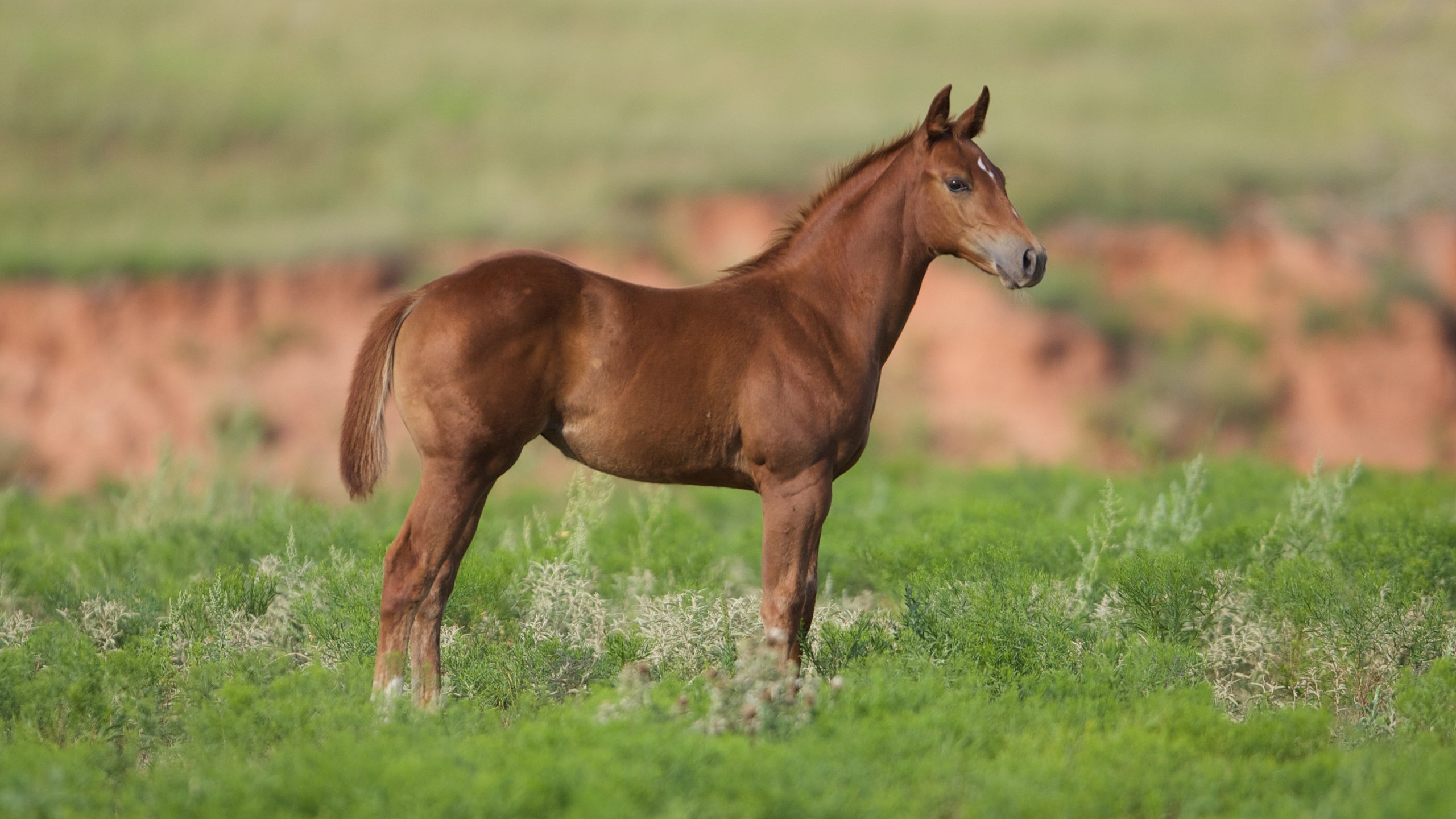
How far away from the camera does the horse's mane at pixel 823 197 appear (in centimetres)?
584

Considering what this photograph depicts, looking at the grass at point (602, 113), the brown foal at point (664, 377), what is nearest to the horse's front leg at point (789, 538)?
the brown foal at point (664, 377)

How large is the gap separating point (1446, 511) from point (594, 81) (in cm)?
1902

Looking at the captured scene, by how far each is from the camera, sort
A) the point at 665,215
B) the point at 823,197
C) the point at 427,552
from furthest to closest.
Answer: the point at 665,215 → the point at 823,197 → the point at 427,552

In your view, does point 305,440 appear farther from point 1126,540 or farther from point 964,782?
point 964,782

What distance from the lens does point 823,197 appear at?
593 centimetres

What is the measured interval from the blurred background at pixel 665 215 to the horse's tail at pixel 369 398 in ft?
31.2

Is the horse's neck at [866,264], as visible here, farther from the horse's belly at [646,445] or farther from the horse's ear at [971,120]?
the horse's belly at [646,445]

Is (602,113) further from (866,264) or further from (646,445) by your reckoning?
(646,445)

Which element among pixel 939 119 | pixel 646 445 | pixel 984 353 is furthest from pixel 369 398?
pixel 984 353

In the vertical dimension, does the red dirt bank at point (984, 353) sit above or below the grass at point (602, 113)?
below

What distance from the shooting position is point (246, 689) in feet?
16.1

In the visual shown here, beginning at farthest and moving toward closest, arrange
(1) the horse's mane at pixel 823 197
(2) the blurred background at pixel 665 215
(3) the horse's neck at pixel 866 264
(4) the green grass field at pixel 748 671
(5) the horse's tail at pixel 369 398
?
(2) the blurred background at pixel 665 215, (1) the horse's mane at pixel 823 197, (3) the horse's neck at pixel 866 264, (5) the horse's tail at pixel 369 398, (4) the green grass field at pixel 748 671

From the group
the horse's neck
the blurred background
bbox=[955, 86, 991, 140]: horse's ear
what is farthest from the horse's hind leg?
the blurred background

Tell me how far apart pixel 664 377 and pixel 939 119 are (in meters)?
1.64
